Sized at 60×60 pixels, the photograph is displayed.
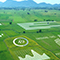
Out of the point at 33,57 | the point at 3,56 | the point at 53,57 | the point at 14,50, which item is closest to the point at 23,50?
the point at 14,50

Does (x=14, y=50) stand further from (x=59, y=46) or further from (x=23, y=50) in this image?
(x=59, y=46)

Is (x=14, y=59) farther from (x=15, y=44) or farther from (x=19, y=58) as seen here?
(x=15, y=44)

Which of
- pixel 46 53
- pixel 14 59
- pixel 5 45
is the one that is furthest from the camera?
pixel 5 45

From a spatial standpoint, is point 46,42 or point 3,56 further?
point 46,42

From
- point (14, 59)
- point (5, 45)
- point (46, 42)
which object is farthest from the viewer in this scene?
point (46, 42)

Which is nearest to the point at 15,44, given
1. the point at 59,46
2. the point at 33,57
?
the point at 33,57

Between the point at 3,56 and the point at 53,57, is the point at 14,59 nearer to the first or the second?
the point at 3,56

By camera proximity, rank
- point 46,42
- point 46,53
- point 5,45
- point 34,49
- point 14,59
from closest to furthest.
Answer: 1. point 14,59
2. point 46,53
3. point 34,49
4. point 5,45
5. point 46,42

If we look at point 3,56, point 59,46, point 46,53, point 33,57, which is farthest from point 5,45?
point 59,46

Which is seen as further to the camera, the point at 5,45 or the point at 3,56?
the point at 5,45
